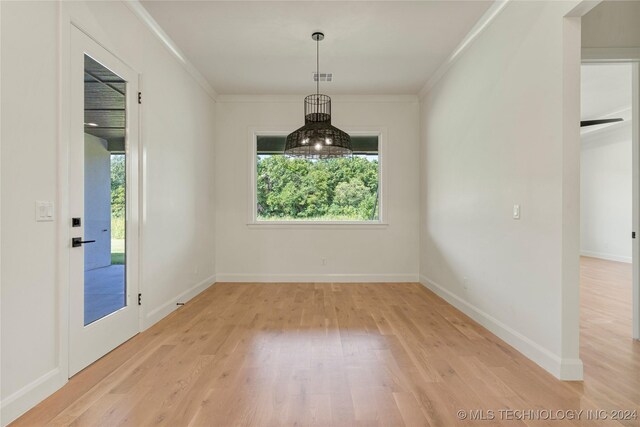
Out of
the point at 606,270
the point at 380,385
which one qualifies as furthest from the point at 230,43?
the point at 606,270

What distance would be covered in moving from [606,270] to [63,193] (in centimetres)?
859

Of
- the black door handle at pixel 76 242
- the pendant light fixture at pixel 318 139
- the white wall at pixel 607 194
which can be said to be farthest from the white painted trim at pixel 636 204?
the white wall at pixel 607 194

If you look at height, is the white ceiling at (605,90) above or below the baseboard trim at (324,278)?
above

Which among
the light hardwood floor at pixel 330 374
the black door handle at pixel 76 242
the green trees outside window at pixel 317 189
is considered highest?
the green trees outside window at pixel 317 189

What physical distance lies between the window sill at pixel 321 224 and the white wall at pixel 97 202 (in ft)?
9.46

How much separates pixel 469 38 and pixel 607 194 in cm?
733

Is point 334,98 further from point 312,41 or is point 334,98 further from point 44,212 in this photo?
point 44,212

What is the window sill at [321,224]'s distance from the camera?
5.57m

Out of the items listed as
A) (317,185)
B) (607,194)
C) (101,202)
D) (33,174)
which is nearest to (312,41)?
(317,185)

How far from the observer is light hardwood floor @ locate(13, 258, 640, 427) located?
1.90 meters

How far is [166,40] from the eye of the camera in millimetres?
3676

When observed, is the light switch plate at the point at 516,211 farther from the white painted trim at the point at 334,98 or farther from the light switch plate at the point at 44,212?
the light switch plate at the point at 44,212

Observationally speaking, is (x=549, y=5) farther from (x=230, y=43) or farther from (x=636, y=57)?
(x=230, y=43)

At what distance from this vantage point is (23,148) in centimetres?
192
